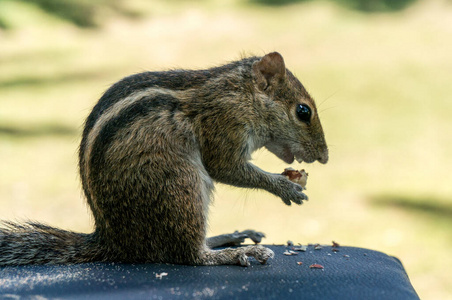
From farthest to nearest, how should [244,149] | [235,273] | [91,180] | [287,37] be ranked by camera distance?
[287,37] < [244,149] < [91,180] < [235,273]

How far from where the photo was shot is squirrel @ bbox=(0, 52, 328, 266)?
2250 millimetres

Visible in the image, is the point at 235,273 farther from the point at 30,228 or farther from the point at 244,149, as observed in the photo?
the point at 30,228

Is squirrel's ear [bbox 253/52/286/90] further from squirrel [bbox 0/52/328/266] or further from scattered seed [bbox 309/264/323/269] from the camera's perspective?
scattered seed [bbox 309/264/323/269]

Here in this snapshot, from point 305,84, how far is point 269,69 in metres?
6.93

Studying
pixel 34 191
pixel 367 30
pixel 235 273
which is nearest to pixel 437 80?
pixel 367 30

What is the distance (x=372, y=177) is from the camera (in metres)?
7.46

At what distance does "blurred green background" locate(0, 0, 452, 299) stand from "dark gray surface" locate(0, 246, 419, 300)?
118cm

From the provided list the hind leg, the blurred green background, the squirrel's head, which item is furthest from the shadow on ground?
the hind leg

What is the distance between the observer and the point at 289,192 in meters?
2.55

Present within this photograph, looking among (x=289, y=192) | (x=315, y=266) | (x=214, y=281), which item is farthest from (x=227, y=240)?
(x=214, y=281)

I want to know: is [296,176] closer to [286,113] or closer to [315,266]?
[286,113]

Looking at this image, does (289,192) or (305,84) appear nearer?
(289,192)

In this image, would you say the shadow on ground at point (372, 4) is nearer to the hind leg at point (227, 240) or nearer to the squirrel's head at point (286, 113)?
the squirrel's head at point (286, 113)

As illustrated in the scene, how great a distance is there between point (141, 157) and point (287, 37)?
1047 centimetres
